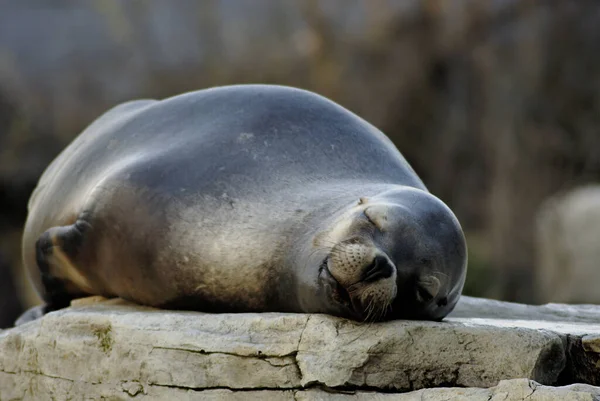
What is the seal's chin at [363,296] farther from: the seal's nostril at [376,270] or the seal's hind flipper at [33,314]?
the seal's hind flipper at [33,314]

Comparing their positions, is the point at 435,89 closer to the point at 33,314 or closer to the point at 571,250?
the point at 571,250

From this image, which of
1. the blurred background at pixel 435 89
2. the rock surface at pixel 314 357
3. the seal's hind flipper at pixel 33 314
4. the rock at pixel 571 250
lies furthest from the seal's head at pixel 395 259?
the blurred background at pixel 435 89

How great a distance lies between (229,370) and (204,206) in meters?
1.01

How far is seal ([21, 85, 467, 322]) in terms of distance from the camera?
14.2 ft

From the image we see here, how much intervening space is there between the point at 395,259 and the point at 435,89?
49.9 ft

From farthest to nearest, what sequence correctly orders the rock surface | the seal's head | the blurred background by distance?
the blurred background → the seal's head → the rock surface

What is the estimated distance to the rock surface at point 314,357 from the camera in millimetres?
4023

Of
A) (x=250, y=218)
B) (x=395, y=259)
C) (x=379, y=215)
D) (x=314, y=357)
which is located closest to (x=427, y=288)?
(x=395, y=259)

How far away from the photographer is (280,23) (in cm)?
2116

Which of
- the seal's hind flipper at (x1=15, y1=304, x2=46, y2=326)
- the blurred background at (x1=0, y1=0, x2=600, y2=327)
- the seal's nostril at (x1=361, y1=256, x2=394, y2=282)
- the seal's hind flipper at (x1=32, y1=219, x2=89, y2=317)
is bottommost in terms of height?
the blurred background at (x1=0, y1=0, x2=600, y2=327)

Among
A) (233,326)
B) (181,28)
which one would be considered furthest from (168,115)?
(181,28)

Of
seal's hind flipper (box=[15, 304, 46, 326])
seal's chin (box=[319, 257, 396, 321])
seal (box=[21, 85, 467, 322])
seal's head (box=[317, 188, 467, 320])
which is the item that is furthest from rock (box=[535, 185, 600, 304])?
seal's chin (box=[319, 257, 396, 321])

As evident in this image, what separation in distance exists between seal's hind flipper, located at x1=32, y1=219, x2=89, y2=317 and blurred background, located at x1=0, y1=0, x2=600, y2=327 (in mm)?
9226

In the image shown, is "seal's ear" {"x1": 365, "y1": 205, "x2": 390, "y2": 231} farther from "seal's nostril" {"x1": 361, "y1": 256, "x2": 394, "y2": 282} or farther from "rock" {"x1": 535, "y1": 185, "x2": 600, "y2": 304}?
"rock" {"x1": 535, "y1": 185, "x2": 600, "y2": 304}
